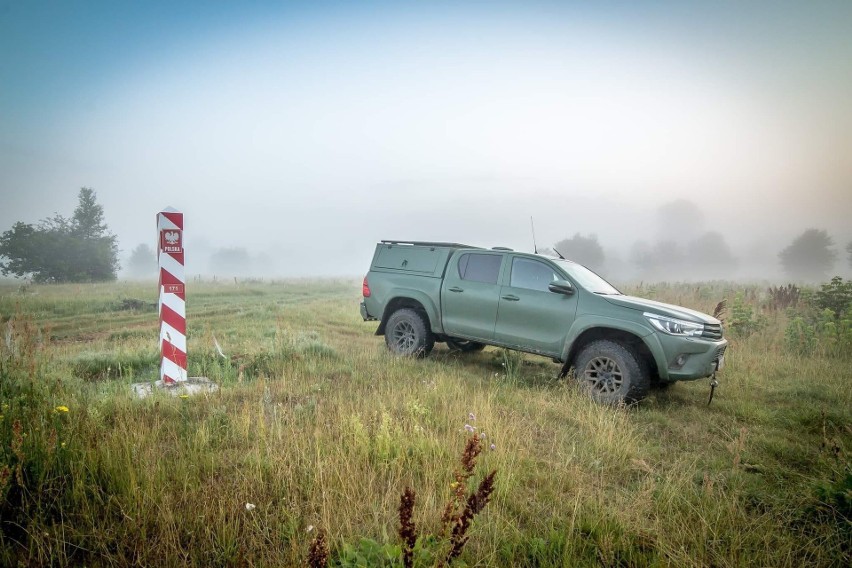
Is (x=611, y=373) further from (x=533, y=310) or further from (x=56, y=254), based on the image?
(x=56, y=254)

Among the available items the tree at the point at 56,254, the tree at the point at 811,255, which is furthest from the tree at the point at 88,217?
the tree at the point at 811,255

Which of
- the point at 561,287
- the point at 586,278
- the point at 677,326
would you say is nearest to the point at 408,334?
the point at 561,287

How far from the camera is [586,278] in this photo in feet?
21.2

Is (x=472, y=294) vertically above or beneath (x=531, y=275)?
beneath

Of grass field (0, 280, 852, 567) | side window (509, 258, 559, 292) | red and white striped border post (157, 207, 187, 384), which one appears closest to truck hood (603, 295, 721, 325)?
side window (509, 258, 559, 292)

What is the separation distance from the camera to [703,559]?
2.31 meters

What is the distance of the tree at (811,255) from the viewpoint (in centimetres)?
5662

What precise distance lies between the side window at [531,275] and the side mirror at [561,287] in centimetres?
24

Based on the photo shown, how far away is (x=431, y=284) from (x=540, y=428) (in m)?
3.57

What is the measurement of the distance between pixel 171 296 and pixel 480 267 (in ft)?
15.3

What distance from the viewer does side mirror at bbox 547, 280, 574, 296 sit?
230 inches

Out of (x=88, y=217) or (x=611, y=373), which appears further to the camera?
(x=88, y=217)

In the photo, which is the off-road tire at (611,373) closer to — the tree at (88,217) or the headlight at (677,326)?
the headlight at (677,326)

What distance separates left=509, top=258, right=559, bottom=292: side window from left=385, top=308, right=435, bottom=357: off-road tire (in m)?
1.84
